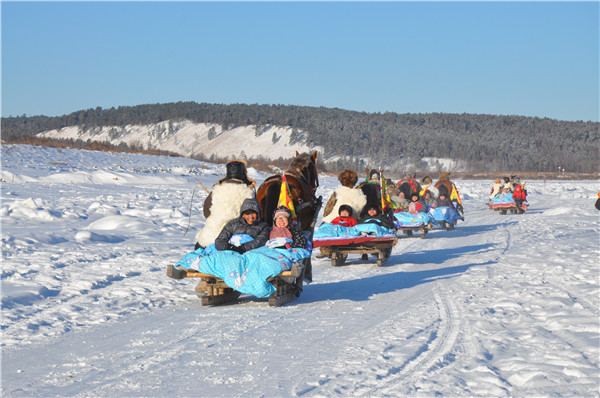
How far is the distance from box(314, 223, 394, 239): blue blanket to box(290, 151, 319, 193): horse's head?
83.1 inches

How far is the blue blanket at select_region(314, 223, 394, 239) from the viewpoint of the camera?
13.9 m

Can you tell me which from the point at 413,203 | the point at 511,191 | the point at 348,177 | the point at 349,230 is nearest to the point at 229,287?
the point at 349,230

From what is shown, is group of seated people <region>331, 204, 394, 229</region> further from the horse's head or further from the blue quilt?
the blue quilt

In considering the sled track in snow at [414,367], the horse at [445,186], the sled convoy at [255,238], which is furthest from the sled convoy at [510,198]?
the sled track in snow at [414,367]

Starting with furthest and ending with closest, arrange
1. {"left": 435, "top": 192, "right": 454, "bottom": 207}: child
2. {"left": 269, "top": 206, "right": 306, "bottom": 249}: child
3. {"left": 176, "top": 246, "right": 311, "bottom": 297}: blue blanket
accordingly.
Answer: {"left": 435, "top": 192, "right": 454, "bottom": 207}: child < {"left": 269, "top": 206, "right": 306, "bottom": 249}: child < {"left": 176, "top": 246, "right": 311, "bottom": 297}: blue blanket

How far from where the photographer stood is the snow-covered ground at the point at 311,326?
566 centimetres

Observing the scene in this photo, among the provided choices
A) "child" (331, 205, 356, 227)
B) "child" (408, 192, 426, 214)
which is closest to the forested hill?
"child" (408, 192, 426, 214)

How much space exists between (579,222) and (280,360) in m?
22.0

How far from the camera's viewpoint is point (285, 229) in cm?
951

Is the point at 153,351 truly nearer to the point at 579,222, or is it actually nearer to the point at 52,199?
the point at 52,199

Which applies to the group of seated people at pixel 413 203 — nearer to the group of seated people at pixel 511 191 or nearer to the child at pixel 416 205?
the child at pixel 416 205

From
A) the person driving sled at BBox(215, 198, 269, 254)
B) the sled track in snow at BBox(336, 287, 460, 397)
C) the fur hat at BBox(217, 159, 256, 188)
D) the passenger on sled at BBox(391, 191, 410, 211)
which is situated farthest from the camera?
the passenger on sled at BBox(391, 191, 410, 211)

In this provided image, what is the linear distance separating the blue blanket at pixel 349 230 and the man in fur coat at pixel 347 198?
537mm

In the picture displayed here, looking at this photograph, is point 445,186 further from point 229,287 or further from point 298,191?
point 229,287
